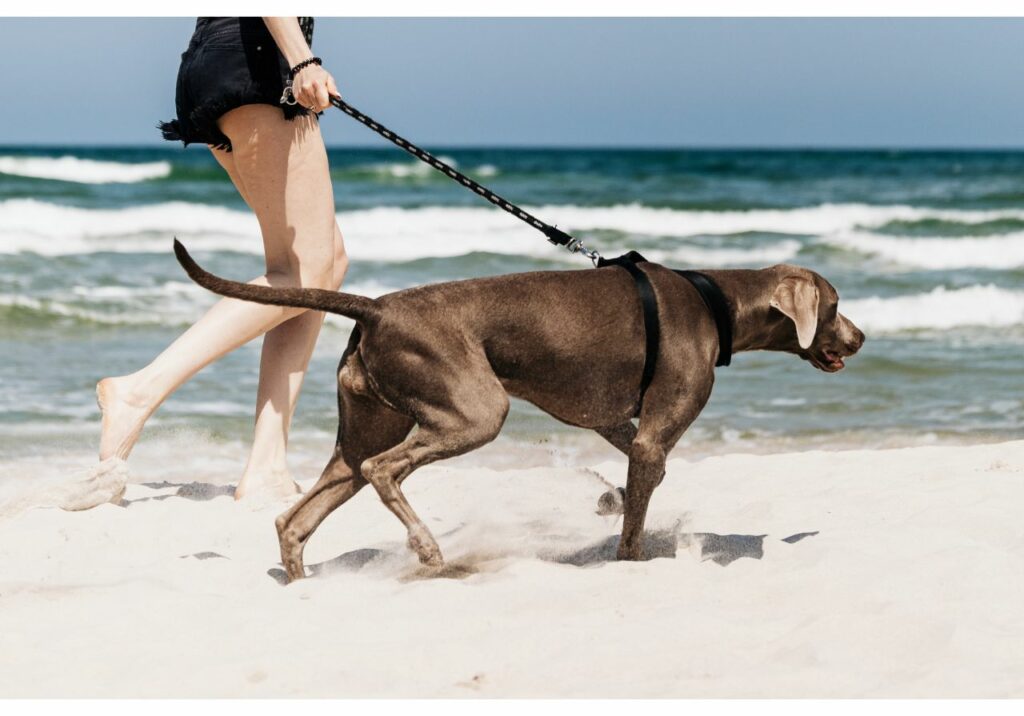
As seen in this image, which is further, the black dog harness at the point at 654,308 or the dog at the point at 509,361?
the black dog harness at the point at 654,308

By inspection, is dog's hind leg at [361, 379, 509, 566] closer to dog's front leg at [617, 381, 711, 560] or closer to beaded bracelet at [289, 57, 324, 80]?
dog's front leg at [617, 381, 711, 560]

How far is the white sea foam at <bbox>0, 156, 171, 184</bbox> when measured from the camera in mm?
27156

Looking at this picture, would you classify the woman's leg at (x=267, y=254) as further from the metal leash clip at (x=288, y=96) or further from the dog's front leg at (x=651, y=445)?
the dog's front leg at (x=651, y=445)

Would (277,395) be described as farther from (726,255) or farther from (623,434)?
(726,255)

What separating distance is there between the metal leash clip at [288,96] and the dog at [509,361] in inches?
34.2

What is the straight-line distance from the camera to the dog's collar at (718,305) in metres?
4.38

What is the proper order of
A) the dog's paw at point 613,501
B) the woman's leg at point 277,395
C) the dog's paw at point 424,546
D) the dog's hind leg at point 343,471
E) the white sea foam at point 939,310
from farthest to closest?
the white sea foam at point 939,310 < the woman's leg at point 277,395 < the dog's paw at point 613,501 < the dog's hind leg at point 343,471 < the dog's paw at point 424,546

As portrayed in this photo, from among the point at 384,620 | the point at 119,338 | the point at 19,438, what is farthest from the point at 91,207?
the point at 384,620

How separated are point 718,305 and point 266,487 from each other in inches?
81.5

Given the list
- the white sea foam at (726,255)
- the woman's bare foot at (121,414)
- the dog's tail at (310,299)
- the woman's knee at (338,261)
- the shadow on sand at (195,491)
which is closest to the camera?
the dog's tail at (310,299)

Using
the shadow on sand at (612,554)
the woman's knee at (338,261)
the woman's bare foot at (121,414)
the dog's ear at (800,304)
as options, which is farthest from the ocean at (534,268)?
the dog's ear at (800,304)

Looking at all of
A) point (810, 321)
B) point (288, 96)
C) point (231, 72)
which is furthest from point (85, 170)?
point (810, 321)

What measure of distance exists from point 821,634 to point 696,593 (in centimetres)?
49

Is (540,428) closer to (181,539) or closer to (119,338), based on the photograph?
(181,539)
